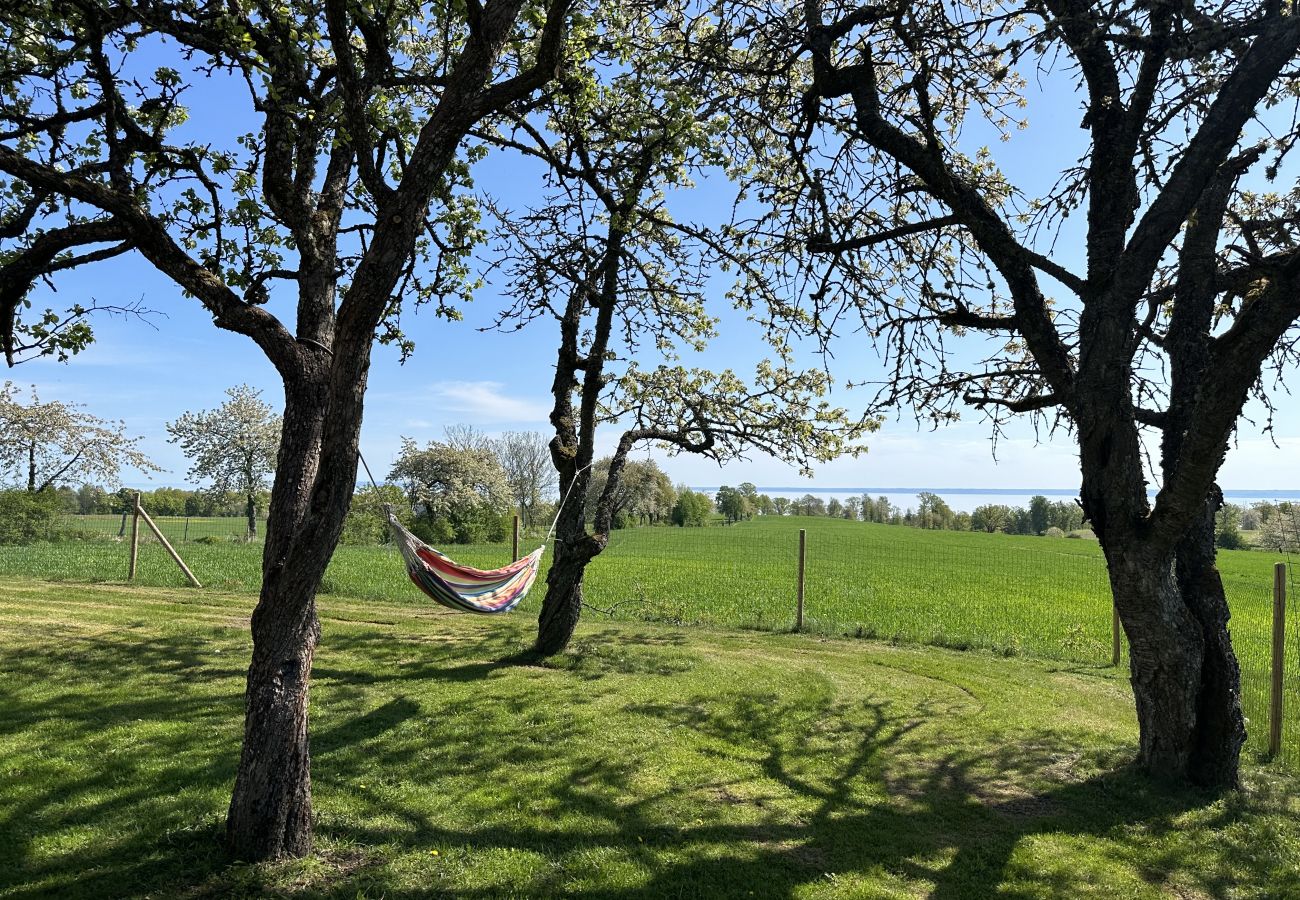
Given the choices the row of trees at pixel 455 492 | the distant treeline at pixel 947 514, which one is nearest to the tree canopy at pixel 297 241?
the row of trees at pixel 455 492

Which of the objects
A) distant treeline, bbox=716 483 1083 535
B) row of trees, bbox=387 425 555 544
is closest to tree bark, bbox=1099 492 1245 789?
row of trees, bbox=387 425 555 544

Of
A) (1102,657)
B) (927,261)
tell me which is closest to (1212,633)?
(927,261)

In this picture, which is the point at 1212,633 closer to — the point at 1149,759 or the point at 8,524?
the point at 1149,759

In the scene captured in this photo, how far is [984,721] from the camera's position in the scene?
620cm

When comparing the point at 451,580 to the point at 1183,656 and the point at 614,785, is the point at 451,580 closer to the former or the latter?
the point at 614,785

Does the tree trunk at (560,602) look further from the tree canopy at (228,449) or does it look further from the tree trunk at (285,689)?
the tree canopy at (228,449)

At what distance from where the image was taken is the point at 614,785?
14.4 ft

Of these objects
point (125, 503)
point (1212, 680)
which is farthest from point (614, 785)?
point (125, 503)

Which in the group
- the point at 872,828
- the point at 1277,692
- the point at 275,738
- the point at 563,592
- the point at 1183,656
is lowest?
the point at 872,828

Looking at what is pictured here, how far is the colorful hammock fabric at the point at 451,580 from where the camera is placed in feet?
22.1

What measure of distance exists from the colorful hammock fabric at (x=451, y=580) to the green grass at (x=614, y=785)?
69cm

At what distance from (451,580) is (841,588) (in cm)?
1097

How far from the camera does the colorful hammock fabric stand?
6.73 meters

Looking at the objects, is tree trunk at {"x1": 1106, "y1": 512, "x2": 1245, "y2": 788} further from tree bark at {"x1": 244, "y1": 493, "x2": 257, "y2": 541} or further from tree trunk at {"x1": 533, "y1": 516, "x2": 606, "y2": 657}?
tree bark at {"x1": 244, "y1": 493, "x2": 257, "y2": 541}
